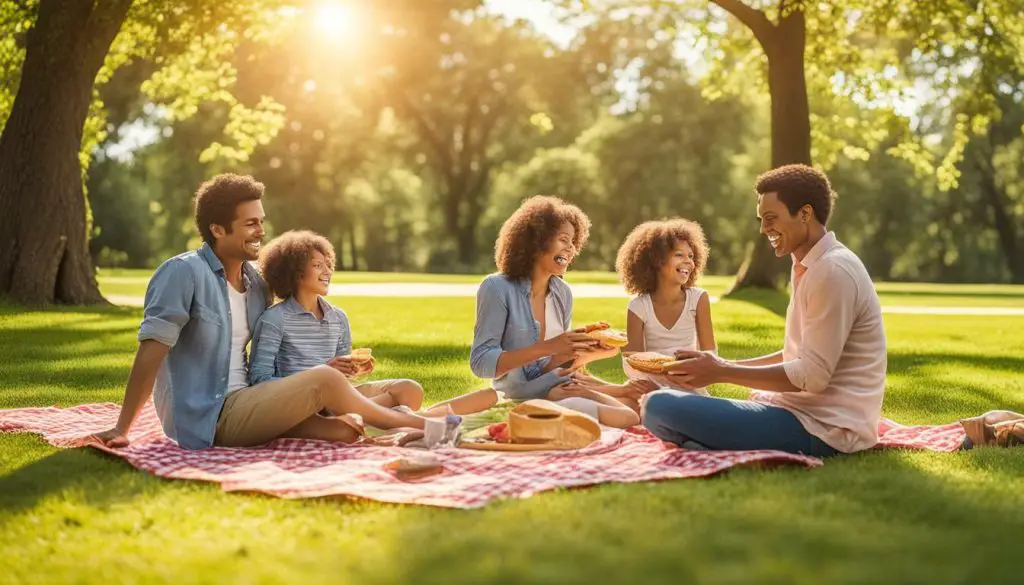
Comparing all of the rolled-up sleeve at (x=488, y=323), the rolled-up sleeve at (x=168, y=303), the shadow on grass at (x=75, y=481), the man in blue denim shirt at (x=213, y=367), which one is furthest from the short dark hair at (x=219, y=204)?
the rolled-up sleeve at (x=488, y=323)

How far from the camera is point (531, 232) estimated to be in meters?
7.73

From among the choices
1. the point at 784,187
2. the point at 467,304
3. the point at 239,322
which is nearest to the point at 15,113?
the point at 467,304

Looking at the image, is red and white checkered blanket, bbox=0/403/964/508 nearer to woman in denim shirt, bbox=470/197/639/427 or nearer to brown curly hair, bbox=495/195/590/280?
woman in denim shirt, bbox=470/197/639/427

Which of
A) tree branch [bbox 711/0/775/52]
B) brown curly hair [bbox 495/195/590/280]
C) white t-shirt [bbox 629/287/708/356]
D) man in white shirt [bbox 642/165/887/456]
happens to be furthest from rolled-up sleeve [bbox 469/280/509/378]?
tree branch [bbox 711/0/775/52]

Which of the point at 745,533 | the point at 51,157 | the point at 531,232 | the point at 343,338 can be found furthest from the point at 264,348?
the point at 51,157

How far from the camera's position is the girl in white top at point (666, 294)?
816 cm

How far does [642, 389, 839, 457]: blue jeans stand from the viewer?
6.27 metres

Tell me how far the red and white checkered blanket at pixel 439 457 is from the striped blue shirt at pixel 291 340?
517mm

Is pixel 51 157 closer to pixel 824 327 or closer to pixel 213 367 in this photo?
pixel 213 367

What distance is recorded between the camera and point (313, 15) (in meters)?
25.4

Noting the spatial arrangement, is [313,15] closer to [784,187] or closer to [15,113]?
[15,113]

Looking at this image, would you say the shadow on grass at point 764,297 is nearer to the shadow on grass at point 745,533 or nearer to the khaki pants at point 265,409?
the khaki pants at point 265,409

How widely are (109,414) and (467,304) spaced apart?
14.4 meters

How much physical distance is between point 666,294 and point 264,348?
288cm
